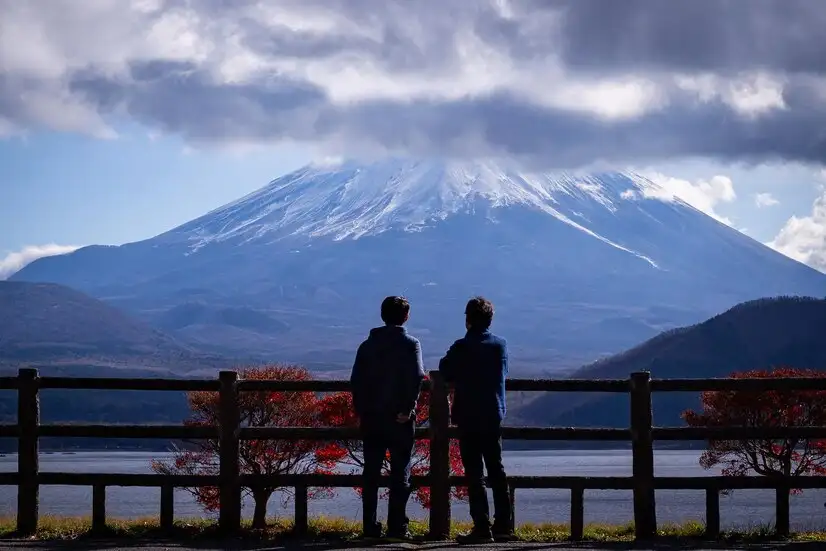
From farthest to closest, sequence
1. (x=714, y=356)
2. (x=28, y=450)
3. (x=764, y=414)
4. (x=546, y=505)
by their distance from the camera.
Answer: (x=714, y=356) → (x=546, y=505) → (x=764, y=414) → (x=28, y=450)

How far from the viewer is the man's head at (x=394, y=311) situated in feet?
37.7

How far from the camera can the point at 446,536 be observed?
1227 cm

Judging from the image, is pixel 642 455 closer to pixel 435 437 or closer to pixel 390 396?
pixel 435 437

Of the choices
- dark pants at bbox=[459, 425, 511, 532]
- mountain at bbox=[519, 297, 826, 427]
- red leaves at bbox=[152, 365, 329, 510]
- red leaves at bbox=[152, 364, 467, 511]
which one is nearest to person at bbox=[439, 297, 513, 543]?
dark pants at bbox=[459, 425, 511, 532]

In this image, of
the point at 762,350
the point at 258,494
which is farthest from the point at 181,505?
the point at 762,350

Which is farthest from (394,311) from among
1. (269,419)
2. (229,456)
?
(269,419)

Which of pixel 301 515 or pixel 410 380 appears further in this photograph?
pixel 301 515

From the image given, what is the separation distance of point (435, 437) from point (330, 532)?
1.43 metres

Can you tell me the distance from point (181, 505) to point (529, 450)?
102 m

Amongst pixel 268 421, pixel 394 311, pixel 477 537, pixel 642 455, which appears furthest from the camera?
pixel 268 421

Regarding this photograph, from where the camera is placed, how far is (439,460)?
1235cm

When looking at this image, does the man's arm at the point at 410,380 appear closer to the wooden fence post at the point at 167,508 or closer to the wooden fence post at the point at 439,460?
the wooden fence post at the point at 439,460

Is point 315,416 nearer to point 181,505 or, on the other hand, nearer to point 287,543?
point 287,543

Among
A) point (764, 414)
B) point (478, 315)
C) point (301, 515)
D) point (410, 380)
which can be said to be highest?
point (478, 315)
